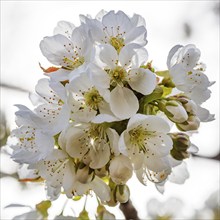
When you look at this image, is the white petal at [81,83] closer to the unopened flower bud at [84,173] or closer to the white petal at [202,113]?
the unopened flower bud at [84,173]

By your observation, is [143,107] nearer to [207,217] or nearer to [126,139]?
[126,139]

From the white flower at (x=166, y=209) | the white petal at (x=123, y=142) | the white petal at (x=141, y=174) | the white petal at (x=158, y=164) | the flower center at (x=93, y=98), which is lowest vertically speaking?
the white flower at (x=166, y=209)

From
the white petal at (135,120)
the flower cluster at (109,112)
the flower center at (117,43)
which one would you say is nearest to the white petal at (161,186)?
the flower cluster at (109,112)

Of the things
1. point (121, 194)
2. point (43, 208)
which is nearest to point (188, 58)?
point (121, 194)

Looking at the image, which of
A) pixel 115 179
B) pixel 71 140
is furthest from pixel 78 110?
pixel 115 179

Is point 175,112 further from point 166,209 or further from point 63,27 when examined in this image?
point 166,209
